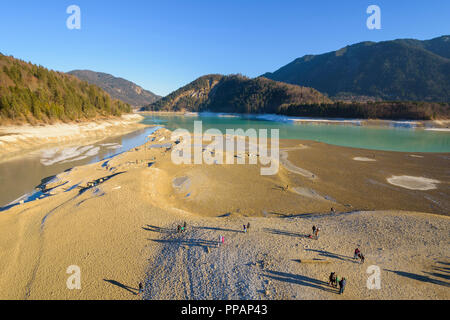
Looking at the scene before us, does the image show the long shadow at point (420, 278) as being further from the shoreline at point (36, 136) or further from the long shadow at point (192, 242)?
the shoreline at point (36, 136)

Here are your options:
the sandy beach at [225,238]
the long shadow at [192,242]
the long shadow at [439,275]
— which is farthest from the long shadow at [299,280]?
the long shadow at [439,275]

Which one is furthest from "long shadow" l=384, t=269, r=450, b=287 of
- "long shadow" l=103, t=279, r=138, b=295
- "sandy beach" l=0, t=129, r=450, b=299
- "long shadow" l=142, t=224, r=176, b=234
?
"long shadow" l=142, t=224, r=176, b=234

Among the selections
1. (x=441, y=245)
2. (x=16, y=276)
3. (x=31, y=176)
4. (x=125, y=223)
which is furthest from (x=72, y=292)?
(x=31, y=176)

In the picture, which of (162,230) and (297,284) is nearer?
(297,284)

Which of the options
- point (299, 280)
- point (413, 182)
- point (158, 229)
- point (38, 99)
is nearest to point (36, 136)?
point (38, 99)
